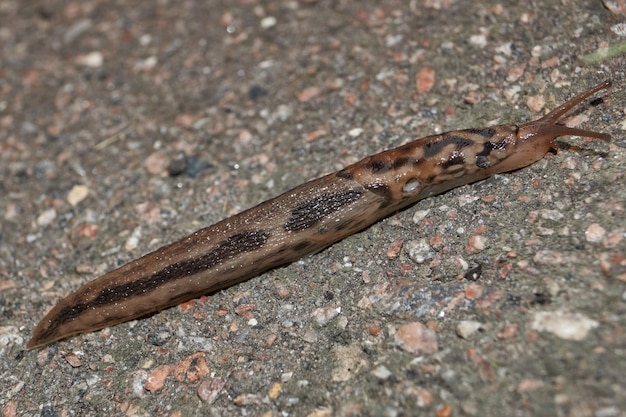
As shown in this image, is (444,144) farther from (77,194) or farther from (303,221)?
(77,194)

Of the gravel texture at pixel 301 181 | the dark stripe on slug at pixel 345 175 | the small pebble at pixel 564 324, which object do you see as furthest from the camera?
the dark stripe on slug at pixel 345 175

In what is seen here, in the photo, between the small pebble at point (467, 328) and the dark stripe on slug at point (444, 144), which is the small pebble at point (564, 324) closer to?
the small pebble at point (467, 328)

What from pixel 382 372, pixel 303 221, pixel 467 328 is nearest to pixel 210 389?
pixel 382 372

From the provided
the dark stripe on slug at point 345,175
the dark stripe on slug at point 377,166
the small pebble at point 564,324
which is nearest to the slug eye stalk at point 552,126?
the dark stripe on slug at point 377,166

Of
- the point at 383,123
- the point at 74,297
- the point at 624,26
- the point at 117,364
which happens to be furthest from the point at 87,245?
the point at 624,26

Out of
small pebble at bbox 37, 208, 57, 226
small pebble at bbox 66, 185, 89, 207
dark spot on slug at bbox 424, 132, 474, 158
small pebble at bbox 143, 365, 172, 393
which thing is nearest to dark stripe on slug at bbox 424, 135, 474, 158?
dark spot on slug at bbox 424, 132, 474, 158

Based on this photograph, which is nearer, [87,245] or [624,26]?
[624,26]

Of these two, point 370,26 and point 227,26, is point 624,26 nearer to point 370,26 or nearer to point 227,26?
point 370,26
